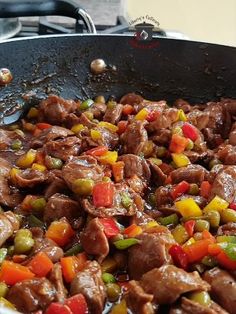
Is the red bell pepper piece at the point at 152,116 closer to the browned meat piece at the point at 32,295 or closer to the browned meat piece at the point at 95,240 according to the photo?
the browned meat piece at the point at 95,240

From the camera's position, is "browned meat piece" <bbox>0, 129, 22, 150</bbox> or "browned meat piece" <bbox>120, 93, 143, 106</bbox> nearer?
"browned meat piece" <bbox>0, 129, 22, 150</bbox>

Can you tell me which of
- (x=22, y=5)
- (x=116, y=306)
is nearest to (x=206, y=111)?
(x=22, y=5)

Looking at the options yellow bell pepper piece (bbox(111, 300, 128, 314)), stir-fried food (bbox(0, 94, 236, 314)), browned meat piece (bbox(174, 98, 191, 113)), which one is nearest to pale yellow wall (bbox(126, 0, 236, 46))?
browned meat piece (bbox(174, 98, 191, 113))

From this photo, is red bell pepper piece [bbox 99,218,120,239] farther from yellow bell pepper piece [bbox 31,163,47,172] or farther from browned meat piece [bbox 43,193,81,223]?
yellow bell pepper piece [bbox 31,163,47,172]

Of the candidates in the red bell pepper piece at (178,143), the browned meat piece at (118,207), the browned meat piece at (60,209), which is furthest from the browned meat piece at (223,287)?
the red bell pepper piece at (178,143)

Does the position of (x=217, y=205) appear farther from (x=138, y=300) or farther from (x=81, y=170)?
(x=138, y=300)

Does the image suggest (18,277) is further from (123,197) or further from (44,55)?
(44,55)
